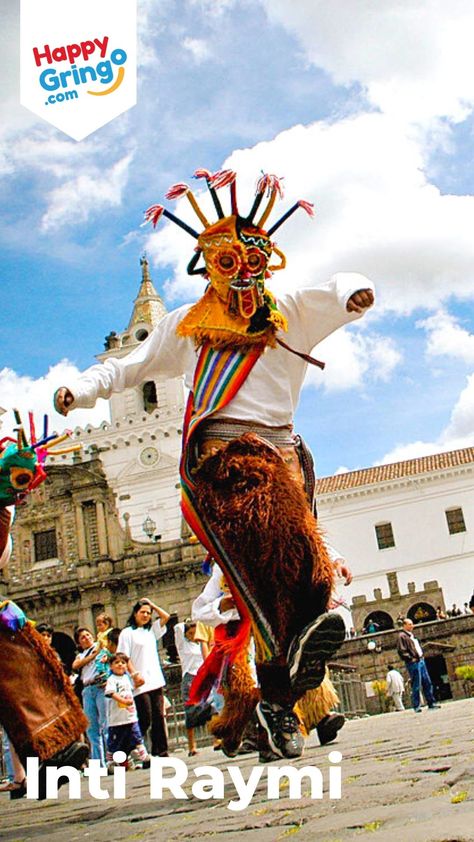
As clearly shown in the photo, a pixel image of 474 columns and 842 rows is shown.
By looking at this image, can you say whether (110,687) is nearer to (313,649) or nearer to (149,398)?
(313,649)

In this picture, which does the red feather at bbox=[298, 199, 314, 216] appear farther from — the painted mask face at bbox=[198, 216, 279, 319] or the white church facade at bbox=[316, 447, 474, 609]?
the white church facade at bbox=[316, 447, 474, 609]

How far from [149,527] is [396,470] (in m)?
11.6

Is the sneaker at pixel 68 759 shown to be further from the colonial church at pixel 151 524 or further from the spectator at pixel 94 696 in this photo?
the colonial church at pixel 151 524

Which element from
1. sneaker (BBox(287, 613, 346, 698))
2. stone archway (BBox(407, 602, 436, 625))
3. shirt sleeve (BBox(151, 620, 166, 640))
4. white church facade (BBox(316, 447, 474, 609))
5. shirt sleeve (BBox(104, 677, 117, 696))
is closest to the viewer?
sneaker (BBox(287, 613, 346, 698))

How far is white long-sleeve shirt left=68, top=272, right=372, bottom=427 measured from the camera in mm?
4168

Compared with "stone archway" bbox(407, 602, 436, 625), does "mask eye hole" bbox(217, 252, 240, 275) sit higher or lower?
lower

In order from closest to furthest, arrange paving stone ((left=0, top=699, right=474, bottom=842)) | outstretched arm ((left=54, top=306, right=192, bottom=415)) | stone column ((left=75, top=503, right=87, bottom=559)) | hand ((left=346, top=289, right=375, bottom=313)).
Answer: paving stone ((left=0, top=699, right=474, bottom=842))
hand ((left=346, top=289, right=375, bottom=313))
outstretched arm ((left=54, top=306, right=192, bottom=415))
stone column ((left=75, top=503, right=87, bottom=559))

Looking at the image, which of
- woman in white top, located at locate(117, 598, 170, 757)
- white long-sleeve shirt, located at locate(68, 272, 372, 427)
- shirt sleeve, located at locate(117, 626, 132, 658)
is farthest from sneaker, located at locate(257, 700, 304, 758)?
shirt sleeve, located at locate(117, 626, 132, 658)

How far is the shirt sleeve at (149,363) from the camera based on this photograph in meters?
4.47

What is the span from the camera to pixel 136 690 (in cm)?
861

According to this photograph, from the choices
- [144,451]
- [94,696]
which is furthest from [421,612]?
[94,696]

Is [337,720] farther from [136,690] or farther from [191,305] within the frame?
[136,690]

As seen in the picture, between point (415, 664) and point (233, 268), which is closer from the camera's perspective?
point (233, 268)

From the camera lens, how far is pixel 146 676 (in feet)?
28.3
